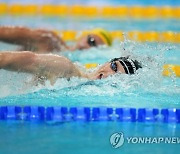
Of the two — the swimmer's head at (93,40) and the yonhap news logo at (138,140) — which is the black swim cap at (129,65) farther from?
the swimmer's head at (93,40)

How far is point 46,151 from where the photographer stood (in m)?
2.44

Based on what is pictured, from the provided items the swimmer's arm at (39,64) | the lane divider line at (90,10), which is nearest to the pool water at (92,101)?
the swimmer's arm at (39,64)

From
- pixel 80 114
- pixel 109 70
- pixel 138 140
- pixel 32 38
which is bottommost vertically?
pixel 138 140

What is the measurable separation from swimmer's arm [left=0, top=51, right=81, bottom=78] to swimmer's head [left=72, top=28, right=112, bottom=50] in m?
1.28

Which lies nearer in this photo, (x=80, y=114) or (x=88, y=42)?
(x=80, y=114)

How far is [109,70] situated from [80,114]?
16.2 inches

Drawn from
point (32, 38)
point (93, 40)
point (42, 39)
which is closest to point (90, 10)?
point (93, 40)

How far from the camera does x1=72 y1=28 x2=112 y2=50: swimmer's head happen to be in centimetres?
442

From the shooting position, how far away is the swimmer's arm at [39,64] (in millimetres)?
2916

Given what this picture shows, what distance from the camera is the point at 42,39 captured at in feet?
13.1

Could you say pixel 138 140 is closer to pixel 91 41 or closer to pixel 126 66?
pixel 126 66

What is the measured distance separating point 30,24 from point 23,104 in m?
2.37

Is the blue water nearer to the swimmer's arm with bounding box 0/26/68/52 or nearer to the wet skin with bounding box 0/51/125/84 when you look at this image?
the wet skin with bounding box 0/51/125/84

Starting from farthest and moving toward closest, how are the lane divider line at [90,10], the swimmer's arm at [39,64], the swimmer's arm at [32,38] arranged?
the lane divider line at [90,10] → the swimmer's arm at [32,38] → the swimmer's arm at [39,64]
